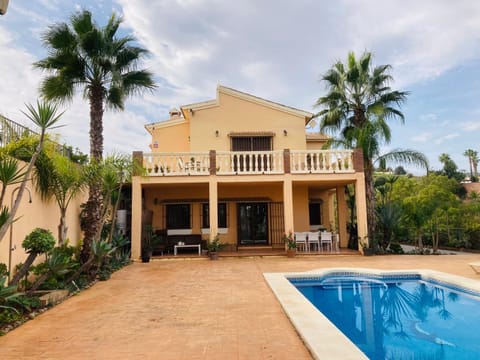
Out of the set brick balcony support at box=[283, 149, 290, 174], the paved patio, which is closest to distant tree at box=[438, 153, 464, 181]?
brick balcony support at box=[283, 149, 290, 174]

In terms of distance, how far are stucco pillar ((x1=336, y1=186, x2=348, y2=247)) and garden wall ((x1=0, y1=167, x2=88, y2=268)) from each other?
1440cm

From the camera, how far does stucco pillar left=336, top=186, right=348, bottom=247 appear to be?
1925 centimetres

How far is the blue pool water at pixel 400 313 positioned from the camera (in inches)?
221

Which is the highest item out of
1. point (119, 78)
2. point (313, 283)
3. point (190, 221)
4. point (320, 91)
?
point (320, 91)

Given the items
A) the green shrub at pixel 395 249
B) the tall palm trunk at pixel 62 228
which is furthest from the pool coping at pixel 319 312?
the tall palm trunk at pixel 62 228

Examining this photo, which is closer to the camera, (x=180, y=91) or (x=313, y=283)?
(x=313, y=283)

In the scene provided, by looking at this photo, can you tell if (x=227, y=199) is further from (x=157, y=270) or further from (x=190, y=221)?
(x=157, y=270)

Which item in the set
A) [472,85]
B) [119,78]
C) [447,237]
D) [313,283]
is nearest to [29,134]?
[119,78]

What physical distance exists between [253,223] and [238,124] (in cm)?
609

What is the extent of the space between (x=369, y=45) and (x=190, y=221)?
14.3 meters

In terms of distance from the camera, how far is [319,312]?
6.32 metres

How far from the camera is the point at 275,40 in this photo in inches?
634

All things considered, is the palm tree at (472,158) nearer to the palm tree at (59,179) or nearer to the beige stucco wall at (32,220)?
the beige stucco wall at (32,220)

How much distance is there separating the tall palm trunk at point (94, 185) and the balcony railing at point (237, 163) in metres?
3.56
